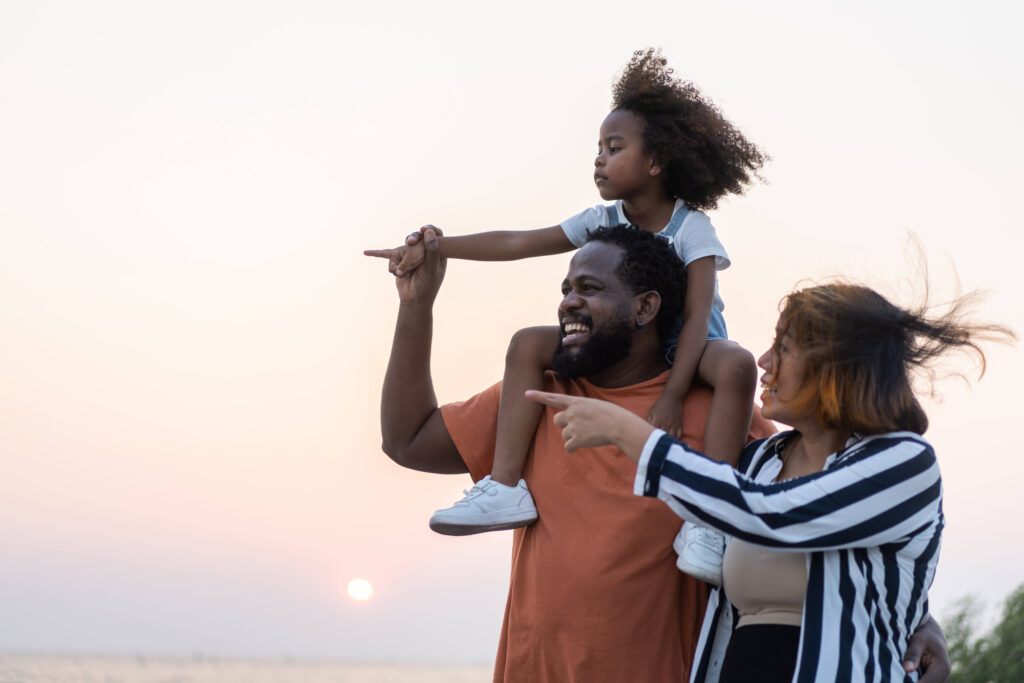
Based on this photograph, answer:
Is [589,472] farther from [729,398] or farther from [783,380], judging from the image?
[783,380]

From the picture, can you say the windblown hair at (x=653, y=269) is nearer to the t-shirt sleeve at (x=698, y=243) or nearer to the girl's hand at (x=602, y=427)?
the t-shirt sleeve at (x=698, y=243)

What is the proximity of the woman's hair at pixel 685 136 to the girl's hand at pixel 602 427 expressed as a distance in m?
1.78

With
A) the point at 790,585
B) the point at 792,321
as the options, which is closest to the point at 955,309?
the point at 792,321

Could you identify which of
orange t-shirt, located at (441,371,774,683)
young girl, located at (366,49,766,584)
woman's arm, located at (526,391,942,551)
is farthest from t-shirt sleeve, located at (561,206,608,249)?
woman's arm, located at (526,391,942,551)

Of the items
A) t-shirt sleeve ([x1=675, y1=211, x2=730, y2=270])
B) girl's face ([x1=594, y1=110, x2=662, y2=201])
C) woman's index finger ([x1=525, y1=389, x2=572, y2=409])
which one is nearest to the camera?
woman's index finger ([x1=525, y1=389, x2=572, y2=409])

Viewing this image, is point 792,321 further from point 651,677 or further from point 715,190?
point 715,190

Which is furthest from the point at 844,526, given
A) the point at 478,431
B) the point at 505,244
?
the point at 505,244

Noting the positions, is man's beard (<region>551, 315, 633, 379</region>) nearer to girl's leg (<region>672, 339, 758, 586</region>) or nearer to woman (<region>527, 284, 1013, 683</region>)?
girl's leg (<region>672, 339, 758, 586</region>)

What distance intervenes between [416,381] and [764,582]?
6.06 feet

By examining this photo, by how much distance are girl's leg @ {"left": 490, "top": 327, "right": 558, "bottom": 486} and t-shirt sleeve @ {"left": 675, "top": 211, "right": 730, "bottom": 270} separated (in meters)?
0.59

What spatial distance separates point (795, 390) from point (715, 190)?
1.69 metres

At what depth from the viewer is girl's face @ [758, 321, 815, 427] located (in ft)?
10.2

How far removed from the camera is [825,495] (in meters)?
2.79

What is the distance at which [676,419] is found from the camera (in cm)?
371
